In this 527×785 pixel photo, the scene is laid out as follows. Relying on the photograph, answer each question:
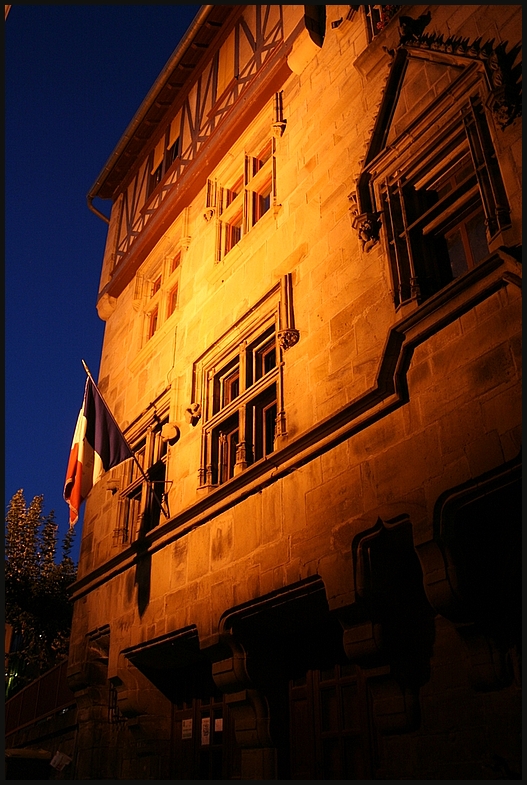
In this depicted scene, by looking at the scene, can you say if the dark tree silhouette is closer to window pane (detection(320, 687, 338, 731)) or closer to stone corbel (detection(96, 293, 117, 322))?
stone corbel (detection(96, 293, 117, 322))

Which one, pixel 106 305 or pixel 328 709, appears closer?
pixel 328 709

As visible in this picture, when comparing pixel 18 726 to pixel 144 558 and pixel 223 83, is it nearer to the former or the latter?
pixel 144 558

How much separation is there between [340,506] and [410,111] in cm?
409

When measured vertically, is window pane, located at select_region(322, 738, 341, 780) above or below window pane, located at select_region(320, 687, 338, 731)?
below

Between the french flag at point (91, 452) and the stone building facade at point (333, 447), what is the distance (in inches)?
34.9

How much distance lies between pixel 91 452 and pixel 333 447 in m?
3.94

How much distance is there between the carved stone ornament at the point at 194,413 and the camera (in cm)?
883

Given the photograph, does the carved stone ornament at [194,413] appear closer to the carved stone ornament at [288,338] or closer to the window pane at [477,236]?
the carved stone ornament at [288,338]

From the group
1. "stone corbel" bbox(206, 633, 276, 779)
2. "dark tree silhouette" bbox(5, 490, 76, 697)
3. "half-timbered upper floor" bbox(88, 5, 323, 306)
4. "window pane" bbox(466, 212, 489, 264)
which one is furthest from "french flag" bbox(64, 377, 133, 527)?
"dark tree silhouette" bbox(5, 490, 76, 697)

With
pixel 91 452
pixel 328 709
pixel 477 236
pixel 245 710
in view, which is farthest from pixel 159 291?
pixel 328 709

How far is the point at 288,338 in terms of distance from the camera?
727cm

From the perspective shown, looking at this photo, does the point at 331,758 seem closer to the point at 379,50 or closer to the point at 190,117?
the point at 379,50

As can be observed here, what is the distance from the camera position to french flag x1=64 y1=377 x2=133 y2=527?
27.5ft

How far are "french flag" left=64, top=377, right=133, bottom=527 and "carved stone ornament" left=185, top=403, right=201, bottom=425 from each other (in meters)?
0.92
